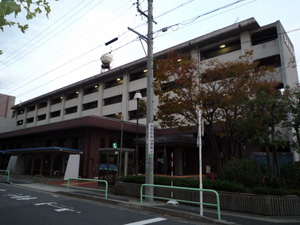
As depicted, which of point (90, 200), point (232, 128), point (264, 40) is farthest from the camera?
point (264, 40)

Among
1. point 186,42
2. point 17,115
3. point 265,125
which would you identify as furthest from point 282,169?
point 17,115

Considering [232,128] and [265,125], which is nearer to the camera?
[265,125]

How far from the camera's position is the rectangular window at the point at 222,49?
77.5 ft

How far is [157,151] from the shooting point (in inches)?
912

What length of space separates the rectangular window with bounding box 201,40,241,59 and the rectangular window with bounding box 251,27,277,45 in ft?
4.87

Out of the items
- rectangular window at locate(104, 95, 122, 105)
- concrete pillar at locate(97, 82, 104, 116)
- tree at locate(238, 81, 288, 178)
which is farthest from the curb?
concrete pillar at locate(97, 82, 104, 116)

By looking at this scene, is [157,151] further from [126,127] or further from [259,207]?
[259,207]

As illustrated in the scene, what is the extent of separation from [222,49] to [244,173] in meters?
17.5

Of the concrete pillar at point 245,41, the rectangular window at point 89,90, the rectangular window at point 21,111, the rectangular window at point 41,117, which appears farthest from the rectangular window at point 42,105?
the concrete pillar at point 245,41

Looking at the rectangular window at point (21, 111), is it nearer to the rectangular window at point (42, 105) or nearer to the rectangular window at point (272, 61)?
the rectangular window at point (42, 105)

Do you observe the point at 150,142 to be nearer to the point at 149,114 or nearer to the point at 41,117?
the point at 149,114

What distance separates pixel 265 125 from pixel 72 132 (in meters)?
18.6

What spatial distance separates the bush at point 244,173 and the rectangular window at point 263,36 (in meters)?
16.1

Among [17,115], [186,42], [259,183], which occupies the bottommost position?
[259,183]
